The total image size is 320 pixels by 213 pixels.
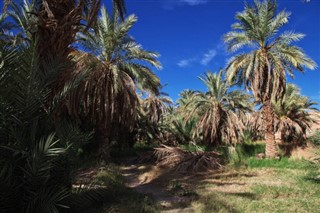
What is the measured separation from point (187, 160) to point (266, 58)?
8.12m

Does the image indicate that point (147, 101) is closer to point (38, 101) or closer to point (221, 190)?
point (221, 190)

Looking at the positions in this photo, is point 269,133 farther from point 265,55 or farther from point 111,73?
point 111,73

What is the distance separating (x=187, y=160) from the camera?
1478cm

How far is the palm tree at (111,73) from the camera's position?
14266 millimetres

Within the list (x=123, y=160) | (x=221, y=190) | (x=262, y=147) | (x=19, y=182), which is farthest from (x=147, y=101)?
(x=19, y=182)

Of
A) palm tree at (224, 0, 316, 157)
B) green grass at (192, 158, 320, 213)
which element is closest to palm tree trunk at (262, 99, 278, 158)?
palm tree at (224, 0, 316, 157)

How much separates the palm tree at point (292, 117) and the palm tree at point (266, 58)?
3.15m

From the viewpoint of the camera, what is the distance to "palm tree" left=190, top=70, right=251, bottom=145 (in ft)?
60.5

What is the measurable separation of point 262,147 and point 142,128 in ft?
30.4

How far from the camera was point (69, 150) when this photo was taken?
5.48 m

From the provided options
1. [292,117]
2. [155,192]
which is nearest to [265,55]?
[292,117]

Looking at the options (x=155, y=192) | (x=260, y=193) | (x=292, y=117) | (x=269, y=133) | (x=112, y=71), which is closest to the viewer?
(x=260, y=193)

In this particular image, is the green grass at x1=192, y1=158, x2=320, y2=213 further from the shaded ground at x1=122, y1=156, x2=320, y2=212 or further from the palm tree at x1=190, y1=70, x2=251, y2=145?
the palm tree at x1=190, y1=70, x2=251, y2=145

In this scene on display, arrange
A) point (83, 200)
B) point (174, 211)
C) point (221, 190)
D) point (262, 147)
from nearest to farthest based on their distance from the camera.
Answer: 1. point (83, 200)
2. point (174, 211)
3. point (221, 190)
4. point (262, 147)
